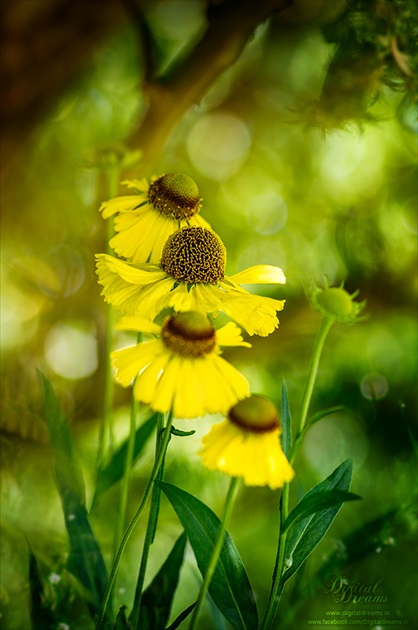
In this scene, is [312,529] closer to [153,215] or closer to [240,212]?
[153,215]

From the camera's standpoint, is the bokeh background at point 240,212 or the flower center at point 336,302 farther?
the bokeh background at point 240,212

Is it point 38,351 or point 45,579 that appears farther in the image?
point 38,351

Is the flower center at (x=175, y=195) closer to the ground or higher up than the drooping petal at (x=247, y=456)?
higher up

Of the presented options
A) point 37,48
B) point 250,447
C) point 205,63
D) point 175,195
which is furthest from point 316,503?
point 37,48

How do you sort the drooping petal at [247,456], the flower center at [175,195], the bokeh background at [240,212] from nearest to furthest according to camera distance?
the drooping petal at [247,456] → the flower center at [175,195] → the bokeh background at [240,212]

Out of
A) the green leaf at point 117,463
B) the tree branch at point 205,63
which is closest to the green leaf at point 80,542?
the green leaf at point 117,463

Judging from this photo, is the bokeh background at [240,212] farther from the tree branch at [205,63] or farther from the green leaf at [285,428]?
the green leaf at [285,428]

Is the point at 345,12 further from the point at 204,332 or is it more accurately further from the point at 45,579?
the point at 45,579

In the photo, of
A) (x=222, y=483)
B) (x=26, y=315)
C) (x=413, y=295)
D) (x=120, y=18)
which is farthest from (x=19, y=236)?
(x=413, y=295)

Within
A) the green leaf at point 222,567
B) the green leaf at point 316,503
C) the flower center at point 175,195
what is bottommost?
the green leaf at point 222,567
